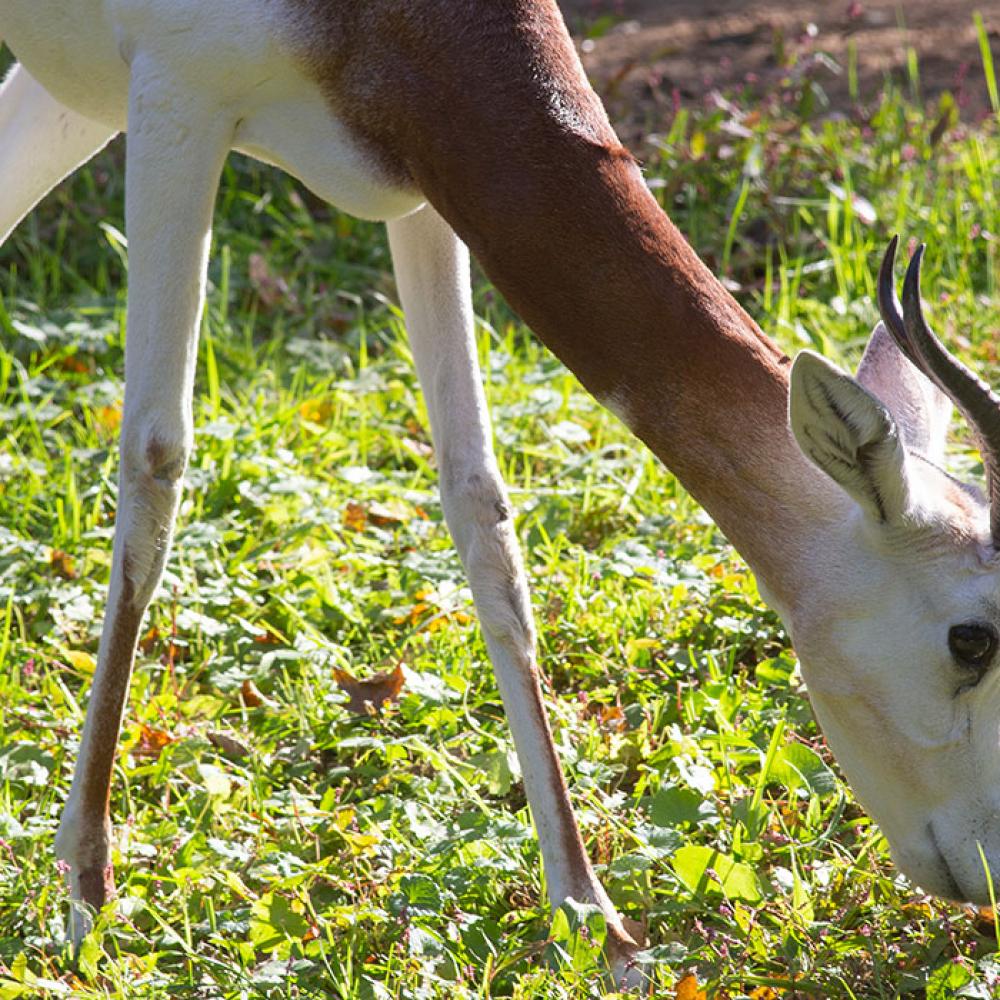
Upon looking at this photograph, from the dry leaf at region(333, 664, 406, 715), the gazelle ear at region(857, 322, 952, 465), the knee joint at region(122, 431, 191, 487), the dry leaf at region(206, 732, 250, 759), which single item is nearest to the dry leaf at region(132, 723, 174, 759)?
the dry leaf at region(206, 732, 250, 759)

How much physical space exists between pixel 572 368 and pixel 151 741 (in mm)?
1312

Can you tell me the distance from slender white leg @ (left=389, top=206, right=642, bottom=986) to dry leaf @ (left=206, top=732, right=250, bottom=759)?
0.65 meters

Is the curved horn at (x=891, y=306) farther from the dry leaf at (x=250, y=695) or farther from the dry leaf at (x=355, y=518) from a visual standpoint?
the dry leaf at (x=355, y=518)

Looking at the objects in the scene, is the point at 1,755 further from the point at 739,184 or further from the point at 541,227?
the point at 739,184

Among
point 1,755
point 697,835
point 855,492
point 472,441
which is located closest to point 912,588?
point 855,492

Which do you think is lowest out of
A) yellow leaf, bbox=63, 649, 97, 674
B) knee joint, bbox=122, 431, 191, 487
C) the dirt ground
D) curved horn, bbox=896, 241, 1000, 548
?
curved horn, bbox=896, 241, 1000, 548

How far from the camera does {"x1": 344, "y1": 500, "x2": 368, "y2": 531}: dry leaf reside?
432 centimetres

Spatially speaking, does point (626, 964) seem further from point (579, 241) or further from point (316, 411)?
point (316, 411)

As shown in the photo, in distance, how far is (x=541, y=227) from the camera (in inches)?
104

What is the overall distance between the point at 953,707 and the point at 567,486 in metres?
1.94

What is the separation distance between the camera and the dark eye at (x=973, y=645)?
8.17 feet

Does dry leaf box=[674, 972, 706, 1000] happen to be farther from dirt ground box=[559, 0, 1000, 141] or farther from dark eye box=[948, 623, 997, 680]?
dirt ground box=[559, 0, 1000, 141]

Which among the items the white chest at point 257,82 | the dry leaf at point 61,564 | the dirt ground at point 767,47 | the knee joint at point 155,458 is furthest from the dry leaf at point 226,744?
the dirt ground at point 767,47

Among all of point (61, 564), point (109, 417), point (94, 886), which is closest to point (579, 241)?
point (94, 886)
